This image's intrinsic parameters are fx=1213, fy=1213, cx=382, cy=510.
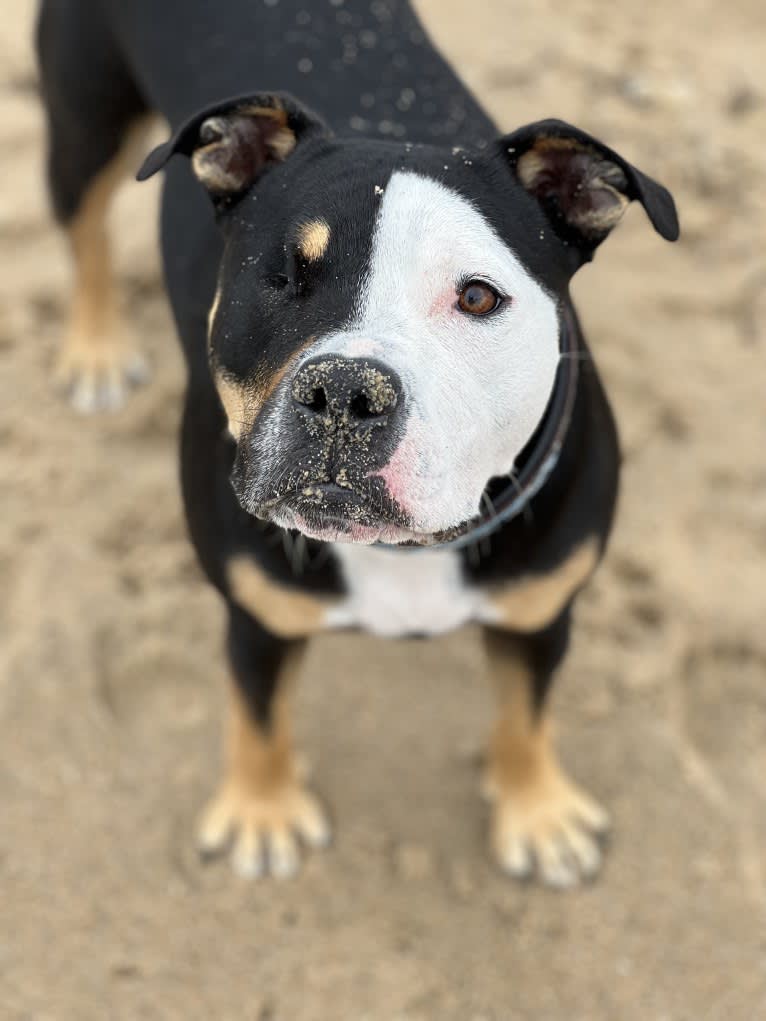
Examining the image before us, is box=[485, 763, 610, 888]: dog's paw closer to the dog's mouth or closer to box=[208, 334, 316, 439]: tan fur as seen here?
the dog's mouth

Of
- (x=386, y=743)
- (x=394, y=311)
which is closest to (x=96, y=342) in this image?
(x=386, y=743)

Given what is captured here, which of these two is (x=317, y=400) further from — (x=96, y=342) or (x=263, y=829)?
(x=96, y=342)

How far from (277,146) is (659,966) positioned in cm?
201

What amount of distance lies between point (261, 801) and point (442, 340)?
161cm

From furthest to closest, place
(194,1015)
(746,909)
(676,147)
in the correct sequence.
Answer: (676,147) → (746,909) → (194,1015)

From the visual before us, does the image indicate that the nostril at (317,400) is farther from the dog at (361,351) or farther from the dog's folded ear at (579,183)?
the dog's folded ear at (579,183)

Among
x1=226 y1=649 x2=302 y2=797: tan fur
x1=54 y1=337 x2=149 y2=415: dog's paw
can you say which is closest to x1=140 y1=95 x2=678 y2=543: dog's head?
x1=226 y1=649 x2=302 y2=797: tan fur

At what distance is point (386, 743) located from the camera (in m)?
3.19

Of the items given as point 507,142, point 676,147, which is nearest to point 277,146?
point 507,142

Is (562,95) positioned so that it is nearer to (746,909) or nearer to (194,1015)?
(746,909)

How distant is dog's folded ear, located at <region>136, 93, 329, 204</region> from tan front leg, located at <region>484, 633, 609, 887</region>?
1.33 m

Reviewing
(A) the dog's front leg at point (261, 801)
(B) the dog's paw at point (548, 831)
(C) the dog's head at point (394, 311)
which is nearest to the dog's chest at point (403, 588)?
(C) the dog's head at point (394, 311)

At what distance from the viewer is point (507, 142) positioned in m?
1.96

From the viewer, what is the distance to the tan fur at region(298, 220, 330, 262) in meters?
1.82
